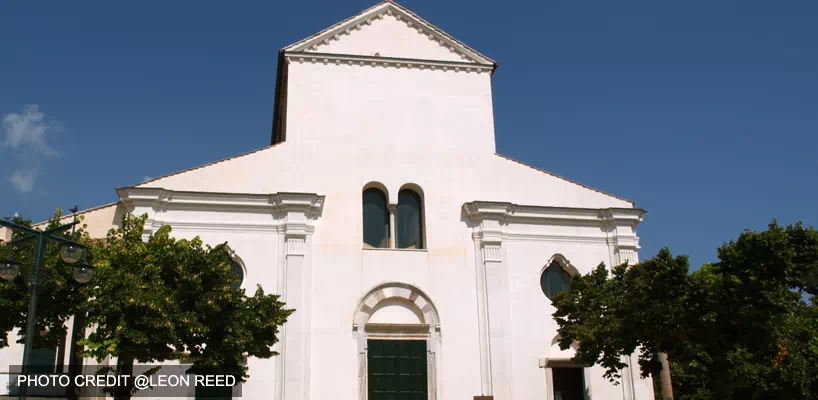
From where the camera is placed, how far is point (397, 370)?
2375cm

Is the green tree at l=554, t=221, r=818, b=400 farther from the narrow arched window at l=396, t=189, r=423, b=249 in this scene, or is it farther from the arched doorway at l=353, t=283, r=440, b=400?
the narrow arched window at l=396, t=189, r=423, b=249

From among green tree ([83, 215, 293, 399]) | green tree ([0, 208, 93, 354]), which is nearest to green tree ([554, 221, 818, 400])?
green tree ([83, 215, 293, 399])

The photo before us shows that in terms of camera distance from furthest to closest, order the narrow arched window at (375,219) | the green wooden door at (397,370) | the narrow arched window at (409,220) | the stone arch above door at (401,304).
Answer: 1. the narrow arched window at (409,220)
2. the narrow arched window at (375,219)
3. the stone arch above door at (401,304)
4. the green wooden door at (397,370)

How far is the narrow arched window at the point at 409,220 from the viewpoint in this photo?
25500mm

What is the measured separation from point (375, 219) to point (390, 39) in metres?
6.50

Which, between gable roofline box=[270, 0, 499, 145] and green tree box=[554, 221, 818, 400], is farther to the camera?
gable roofline box=[270, 0, 499, 145]

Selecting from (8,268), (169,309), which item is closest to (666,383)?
(169,309)

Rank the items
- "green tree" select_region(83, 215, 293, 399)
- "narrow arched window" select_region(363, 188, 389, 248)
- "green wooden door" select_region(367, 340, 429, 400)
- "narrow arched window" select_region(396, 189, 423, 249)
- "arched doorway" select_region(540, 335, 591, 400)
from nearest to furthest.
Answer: "green tree" select_region(83, 215, 293, 399) → "green wooden door" select_region(367, 340, 429, 400) → "arched doorway" select_region(540, 335, 591, 400) → "narrow arched window" select_region(363, 188, 389, 248) → "narrow arched window" select_region(396, 189, 423, 249)

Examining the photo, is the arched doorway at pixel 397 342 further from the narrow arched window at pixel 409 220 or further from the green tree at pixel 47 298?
the green tree at pixel 47 298

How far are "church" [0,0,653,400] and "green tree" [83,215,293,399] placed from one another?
4304 millimetres

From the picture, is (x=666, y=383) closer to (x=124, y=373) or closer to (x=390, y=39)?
(x=390, y=39)

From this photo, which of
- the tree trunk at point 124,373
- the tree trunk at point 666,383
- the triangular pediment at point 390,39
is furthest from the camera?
the triangular pediment at point 390,39

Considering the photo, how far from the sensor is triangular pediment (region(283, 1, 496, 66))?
88.5ft

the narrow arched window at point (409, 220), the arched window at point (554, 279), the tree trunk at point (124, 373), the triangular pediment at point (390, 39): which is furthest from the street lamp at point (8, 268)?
the arched window at point (554, 279)
